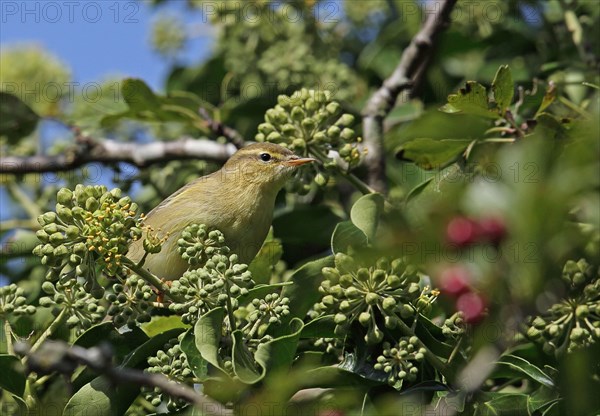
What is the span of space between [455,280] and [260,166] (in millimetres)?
3086

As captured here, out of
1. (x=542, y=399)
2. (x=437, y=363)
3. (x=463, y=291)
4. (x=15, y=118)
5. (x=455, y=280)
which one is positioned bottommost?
(x=542, y=399)

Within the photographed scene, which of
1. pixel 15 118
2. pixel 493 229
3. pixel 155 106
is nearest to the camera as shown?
pixel 493 229

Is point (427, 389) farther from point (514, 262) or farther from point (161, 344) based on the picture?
point (514, 262)

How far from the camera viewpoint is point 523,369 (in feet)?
9.22

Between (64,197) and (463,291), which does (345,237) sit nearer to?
(64,197)

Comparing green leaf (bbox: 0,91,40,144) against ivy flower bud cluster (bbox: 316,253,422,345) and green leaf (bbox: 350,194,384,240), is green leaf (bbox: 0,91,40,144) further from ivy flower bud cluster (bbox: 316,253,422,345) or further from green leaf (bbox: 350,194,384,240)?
ivy flower bud cluster (bbox: 316,253,422,345)

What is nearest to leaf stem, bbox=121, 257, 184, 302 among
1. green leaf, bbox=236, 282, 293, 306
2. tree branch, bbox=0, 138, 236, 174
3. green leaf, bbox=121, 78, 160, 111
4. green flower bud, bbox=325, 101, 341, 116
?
green leaf, bbox=236, 282, 293, 306

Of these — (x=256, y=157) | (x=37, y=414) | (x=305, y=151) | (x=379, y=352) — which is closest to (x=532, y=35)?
(x=256, y=157)

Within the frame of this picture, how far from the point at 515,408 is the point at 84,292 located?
1.53m

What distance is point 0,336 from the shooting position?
130 inches

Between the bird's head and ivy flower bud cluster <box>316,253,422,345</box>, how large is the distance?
180cm

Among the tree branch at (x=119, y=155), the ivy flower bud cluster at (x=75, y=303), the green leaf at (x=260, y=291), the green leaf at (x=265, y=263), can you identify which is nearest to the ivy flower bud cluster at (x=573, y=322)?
the green leaf at (x=260, y=291)

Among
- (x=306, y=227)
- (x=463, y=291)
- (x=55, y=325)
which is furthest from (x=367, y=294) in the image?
(x=306, y=227)

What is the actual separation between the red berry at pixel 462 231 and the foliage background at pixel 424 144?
0.02 metres
